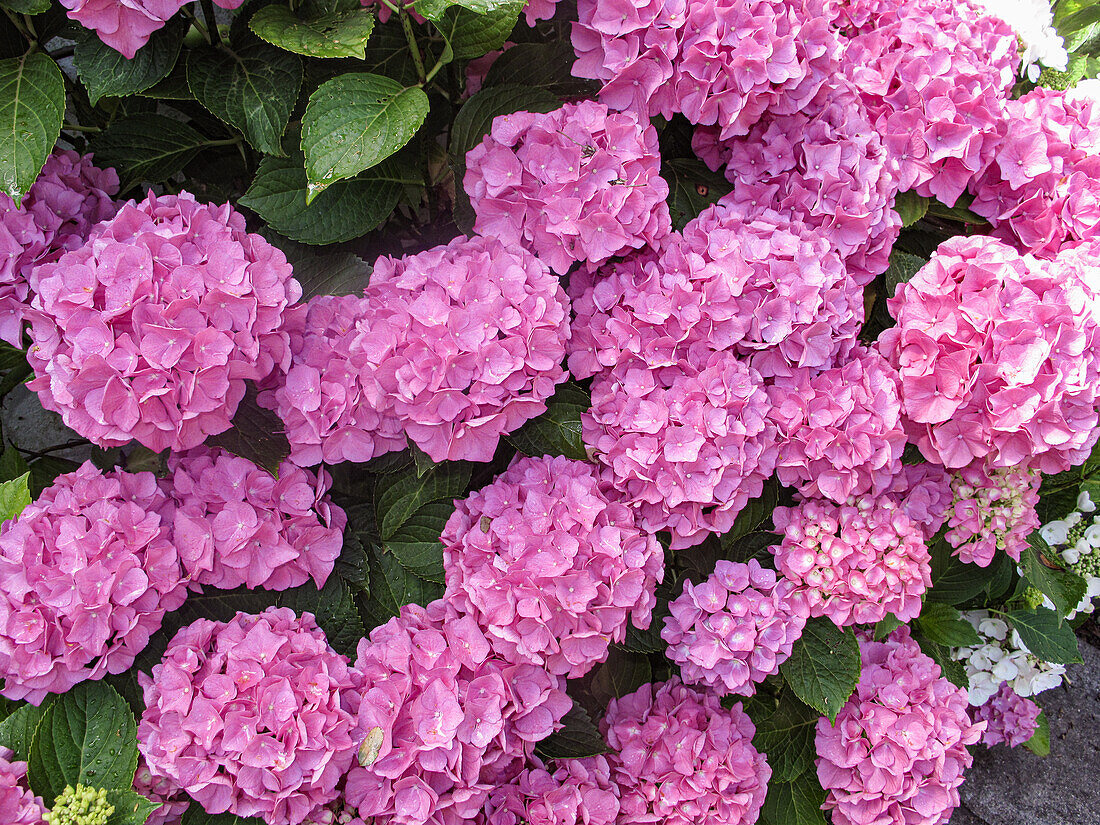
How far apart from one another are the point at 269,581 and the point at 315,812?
0.36 m

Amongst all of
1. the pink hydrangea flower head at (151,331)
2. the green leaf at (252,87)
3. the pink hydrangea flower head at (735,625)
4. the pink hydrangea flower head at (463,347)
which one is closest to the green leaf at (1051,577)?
the pink hydrangea flower head at (735,625)

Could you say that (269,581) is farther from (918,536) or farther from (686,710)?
(918,536)

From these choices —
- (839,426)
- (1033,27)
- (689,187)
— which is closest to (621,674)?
(839,426)

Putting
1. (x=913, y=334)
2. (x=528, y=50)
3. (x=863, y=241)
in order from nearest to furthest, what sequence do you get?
(x=913, y=334) → (x=863, y=241) → (x=528, y=50)

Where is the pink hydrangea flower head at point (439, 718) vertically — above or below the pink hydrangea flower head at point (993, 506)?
below

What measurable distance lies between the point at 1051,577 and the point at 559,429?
1067 mm

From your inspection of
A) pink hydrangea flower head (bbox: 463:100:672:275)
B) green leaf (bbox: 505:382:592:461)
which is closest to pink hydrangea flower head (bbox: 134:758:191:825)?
green leaf (bbox: 505:382:592:461)

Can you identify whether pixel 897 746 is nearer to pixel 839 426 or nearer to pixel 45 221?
pixel 839 426

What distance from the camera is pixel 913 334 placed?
1350mm

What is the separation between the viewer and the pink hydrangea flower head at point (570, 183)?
1.34 metres

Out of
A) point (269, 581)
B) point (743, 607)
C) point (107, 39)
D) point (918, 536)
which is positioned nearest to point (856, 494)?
point (918, 536)

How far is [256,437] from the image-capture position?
1304 millimetres

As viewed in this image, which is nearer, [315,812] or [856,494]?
[315,812]

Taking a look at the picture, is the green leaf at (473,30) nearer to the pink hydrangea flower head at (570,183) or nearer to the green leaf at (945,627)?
the pink hydrangea flower head at (570,183)
